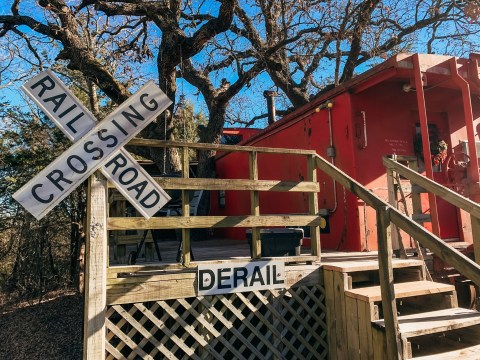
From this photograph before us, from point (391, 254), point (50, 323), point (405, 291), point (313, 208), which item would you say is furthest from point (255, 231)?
point (50, 323)

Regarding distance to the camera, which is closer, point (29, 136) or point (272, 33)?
point (29, 136)

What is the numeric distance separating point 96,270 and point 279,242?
77.4 inches

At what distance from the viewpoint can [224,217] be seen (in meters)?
3.80

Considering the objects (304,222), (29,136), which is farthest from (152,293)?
(29,136)

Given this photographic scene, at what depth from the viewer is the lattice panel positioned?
349cm

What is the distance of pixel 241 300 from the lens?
3859mm

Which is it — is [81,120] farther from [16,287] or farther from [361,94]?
[16,287]

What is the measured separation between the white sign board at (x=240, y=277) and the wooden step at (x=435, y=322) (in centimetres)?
106

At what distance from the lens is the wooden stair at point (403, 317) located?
318cm

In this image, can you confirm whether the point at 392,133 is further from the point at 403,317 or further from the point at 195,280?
the point at 195,280

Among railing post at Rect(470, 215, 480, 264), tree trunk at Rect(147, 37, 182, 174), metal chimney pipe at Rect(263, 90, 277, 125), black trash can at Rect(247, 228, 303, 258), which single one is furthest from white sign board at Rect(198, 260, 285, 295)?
metal chimney pipe at Rect(263, 90, 277, 125)

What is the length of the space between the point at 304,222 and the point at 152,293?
175 cm

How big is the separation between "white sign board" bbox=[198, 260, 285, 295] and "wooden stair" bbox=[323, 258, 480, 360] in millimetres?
635

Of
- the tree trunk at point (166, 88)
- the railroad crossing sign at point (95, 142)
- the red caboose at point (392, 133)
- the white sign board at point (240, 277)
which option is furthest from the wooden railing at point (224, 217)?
the tree trunk at point (166, 88)
